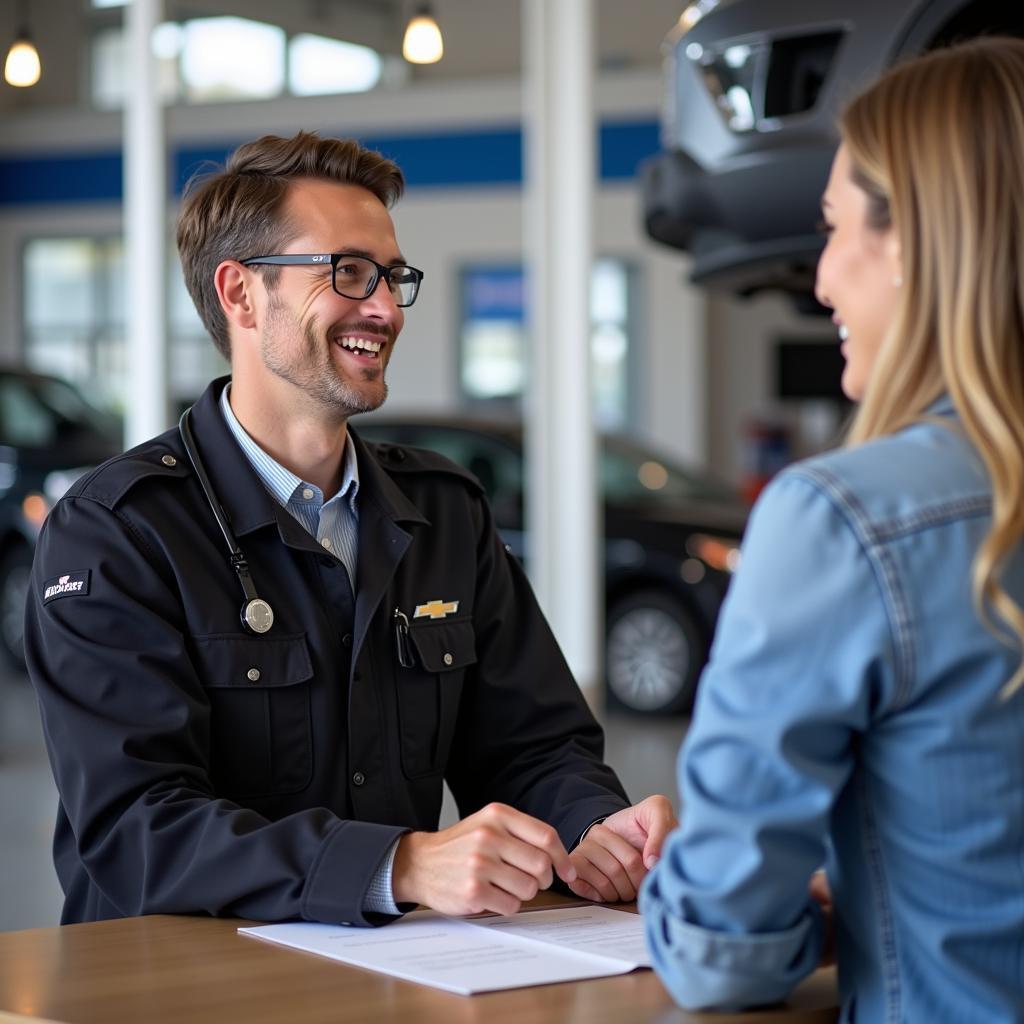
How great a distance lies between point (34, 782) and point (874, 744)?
14.3ft

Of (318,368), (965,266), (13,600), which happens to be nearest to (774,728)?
(965,266)

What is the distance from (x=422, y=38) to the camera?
723 centimetres

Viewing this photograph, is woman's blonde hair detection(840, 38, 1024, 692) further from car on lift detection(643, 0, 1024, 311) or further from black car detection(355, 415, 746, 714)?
black car detection(355, 415, 746, 714)

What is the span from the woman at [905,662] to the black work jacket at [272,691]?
0.52 m

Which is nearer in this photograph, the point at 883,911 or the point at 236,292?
the point at 883,911

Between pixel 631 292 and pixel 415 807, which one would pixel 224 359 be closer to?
pixel 415 807

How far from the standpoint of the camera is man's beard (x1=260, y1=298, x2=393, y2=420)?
205 centimetres

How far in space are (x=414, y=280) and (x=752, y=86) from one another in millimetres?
2125

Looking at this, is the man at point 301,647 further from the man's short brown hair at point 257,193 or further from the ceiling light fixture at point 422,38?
the ceiling light fixture at point 422,38

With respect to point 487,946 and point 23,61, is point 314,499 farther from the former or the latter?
point 23,61

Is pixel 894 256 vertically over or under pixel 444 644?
over

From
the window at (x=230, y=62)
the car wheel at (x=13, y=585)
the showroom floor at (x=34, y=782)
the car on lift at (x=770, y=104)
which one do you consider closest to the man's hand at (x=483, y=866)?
the showroom floor at (x=34, y=782)

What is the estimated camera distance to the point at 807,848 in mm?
1104

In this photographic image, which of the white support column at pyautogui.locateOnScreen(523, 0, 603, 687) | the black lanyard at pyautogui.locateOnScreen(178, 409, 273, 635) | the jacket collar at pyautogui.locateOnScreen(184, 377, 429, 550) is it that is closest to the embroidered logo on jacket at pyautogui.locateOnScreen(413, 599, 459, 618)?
the jacket collar at pyautogui.locateOnScreen(184, 377, 429, 550)
